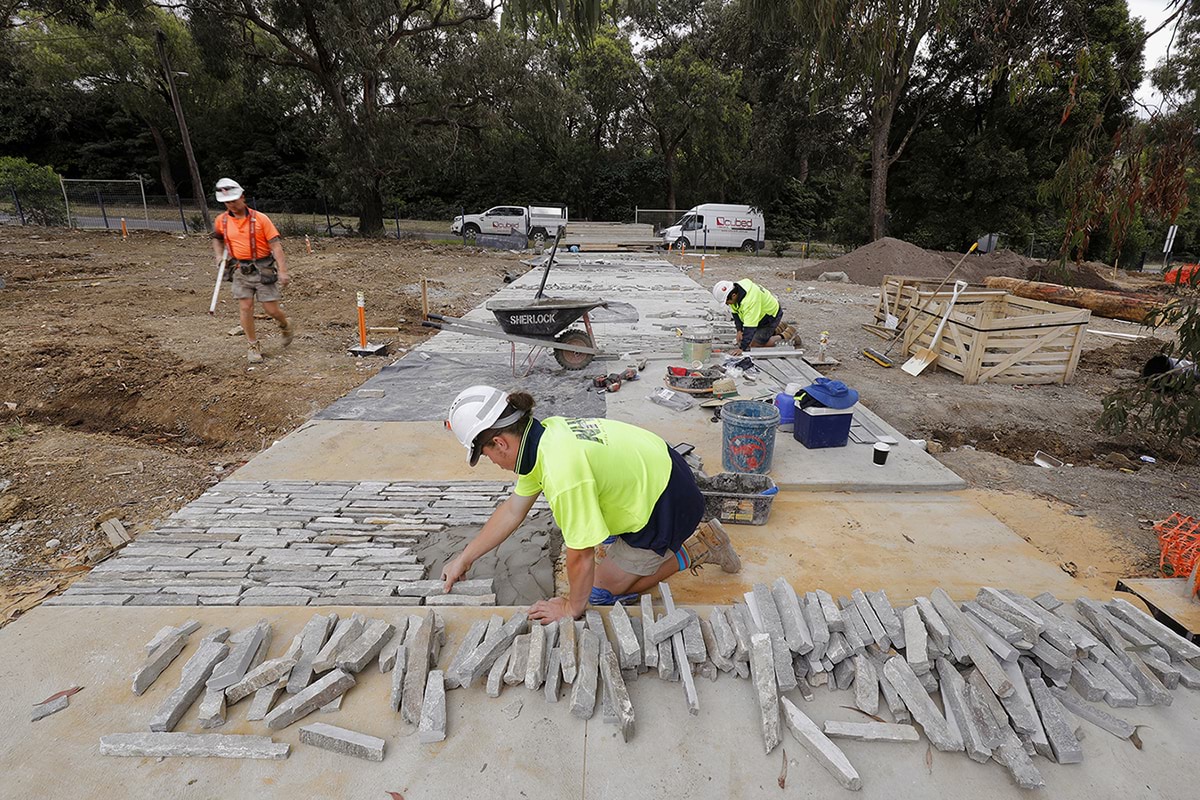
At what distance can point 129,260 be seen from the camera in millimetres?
14562

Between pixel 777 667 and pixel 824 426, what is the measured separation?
2.80 m

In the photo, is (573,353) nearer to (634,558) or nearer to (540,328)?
(540,328)

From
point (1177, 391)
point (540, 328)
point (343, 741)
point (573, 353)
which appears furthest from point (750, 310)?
point (343, 741)

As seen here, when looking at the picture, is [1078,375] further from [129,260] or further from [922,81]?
[129,260]

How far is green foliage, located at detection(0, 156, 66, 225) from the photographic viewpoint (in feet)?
64.6

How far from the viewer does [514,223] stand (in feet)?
79.2

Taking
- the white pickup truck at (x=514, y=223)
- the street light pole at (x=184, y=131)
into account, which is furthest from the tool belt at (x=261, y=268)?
the street light pole at (x=184, y=131)

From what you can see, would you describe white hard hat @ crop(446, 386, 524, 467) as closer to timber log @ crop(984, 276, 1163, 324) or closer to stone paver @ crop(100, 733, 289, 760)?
stone paver @ crop(100, 733, 289, 760)

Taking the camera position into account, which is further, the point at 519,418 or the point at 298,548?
the point at 298,548

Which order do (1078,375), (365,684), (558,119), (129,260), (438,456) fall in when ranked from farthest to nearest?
(558,119) → (129,260) → (1078,375) → (438,456) → (365,684)

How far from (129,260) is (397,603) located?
1610 cm

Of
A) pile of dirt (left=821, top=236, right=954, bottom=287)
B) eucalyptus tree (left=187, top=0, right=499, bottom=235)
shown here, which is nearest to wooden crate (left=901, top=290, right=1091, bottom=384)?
pile of dirt (left=821, top=236, right=954, bottom=287)

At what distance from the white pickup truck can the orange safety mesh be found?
22.2 m

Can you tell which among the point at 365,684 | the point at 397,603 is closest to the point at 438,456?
the point at 397,603
